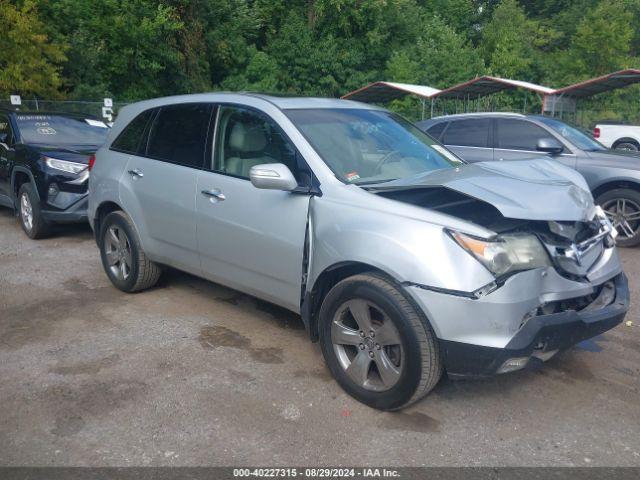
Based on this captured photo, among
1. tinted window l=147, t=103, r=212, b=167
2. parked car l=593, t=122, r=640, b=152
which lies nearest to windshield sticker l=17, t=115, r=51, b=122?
tinted window l=147, t=103, r=212, b=167

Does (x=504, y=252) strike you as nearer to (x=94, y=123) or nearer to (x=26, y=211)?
(x=26, y=211)

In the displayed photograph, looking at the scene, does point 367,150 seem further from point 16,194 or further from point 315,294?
point 16,194

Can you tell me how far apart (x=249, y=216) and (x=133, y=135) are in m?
1.87

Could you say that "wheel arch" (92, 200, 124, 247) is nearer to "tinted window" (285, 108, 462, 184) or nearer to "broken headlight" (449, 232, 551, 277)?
"tinted window" (285, 108, 462, 184)

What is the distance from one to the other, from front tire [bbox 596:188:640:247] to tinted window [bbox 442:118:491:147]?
1877 millimetres

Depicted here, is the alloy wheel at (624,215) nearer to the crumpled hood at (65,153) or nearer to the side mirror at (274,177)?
the side mirror at (274,177)

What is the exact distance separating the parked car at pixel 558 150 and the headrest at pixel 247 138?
462 cm

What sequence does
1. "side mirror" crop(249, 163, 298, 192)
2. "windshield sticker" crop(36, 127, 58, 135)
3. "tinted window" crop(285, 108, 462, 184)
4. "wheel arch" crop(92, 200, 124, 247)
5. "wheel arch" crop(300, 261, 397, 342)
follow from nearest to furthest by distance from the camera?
"wheel arch" crop(300, 261, 397, 342), "side mirror" crop(249, 163, 298, 192), "tinted window" crop(285, 108, 462, 184), "wheel arch" crop(92, 200, 124, 247), "windshield sticker" crop(36, 127, 58, 135)

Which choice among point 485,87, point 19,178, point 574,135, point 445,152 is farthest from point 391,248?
point 485,87

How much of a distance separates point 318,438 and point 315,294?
0.90 metres

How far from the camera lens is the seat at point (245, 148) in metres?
4.46

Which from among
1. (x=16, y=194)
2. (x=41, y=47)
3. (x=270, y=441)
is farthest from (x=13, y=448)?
(x=41, y=47)

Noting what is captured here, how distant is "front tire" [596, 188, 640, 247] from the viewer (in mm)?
7852

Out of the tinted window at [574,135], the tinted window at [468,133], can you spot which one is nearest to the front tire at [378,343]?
the tinted window at [574,135]
